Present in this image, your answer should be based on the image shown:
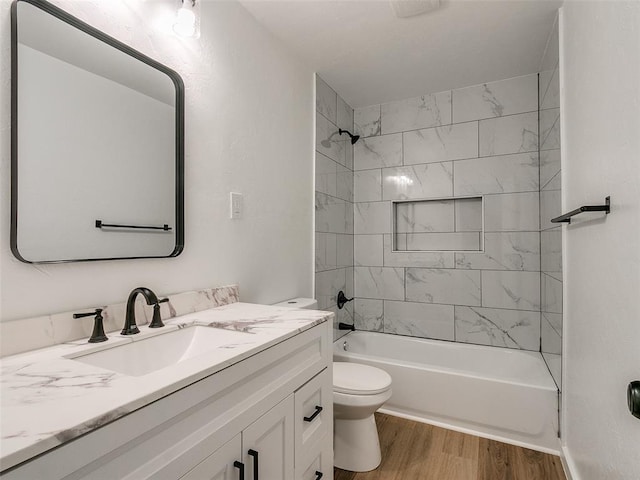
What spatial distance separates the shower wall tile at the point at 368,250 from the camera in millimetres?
3047

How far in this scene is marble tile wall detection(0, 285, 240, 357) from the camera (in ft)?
2.97

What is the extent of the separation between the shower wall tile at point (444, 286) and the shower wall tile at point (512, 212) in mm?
405

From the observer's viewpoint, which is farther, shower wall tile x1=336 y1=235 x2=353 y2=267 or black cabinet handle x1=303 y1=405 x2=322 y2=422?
shower wall tile x1=336 y1=235 x2=353 y2=267

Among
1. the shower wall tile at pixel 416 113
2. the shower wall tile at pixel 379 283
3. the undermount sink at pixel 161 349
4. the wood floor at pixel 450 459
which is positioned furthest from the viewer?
the shower wall tile at pixel 379 283

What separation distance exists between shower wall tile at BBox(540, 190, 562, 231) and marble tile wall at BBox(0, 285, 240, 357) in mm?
1904

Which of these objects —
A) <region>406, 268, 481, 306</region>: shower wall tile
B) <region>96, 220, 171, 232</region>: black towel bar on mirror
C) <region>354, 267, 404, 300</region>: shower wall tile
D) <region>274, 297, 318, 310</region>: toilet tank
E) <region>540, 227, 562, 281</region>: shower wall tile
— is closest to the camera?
<region>96, 220, 171, 232</region>: black towel bar on mirror

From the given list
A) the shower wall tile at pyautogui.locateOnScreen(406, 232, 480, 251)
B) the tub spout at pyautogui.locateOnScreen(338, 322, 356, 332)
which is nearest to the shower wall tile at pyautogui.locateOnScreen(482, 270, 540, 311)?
the shower wall tile at pyautogui.locateOnScreen(406, 232, 480, 251)

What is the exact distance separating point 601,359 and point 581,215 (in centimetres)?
58

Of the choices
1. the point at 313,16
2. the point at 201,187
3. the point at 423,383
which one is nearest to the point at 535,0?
the point at 313,16

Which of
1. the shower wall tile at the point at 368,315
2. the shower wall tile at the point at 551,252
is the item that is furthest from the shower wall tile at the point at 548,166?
the shower wall tile at the point at 368,315

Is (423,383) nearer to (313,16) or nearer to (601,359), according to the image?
(601,359)

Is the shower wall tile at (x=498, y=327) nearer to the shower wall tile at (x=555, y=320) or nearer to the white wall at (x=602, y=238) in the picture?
the shower wall tile at (x=555, y=320)

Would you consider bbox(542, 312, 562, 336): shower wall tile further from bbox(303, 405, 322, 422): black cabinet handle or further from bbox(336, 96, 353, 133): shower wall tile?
bbox(336, 96, 353, 133): shower wall tile

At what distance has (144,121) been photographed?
4.30 ft
